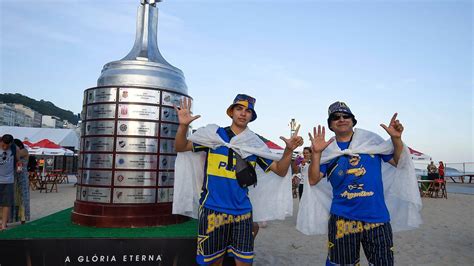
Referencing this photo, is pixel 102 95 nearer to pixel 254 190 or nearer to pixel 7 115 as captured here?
pixel 254 190

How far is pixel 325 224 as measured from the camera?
3.39m

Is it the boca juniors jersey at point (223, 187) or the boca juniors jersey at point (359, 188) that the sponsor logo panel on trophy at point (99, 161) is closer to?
the boca juniors jersey at point (223, 187)

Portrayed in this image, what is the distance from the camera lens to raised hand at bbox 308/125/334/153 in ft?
9.87

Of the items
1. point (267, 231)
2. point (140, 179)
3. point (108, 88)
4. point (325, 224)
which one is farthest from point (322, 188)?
point (267, 231)

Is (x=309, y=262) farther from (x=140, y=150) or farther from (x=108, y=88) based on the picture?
(x=108, y=88)

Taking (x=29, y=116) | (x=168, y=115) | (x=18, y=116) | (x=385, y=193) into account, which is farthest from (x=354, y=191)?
(x=29, y=116)

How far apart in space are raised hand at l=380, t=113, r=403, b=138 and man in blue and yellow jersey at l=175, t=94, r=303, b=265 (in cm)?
85

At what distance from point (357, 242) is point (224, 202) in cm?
125

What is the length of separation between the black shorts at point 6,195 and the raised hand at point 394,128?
7549 millimetres

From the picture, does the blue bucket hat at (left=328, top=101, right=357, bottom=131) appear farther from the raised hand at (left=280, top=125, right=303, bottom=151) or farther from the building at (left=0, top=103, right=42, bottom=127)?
the building at (left=0, top=103, right=42, bottom=127)

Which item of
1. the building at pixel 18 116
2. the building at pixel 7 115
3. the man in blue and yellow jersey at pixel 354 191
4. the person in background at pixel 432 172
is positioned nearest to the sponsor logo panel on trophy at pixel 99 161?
the man in blue and yellow jersey at pixel 354 191

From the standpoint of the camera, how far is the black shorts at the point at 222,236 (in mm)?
3062

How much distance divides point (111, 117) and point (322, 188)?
11.1 feet

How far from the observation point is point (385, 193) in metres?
3.45
